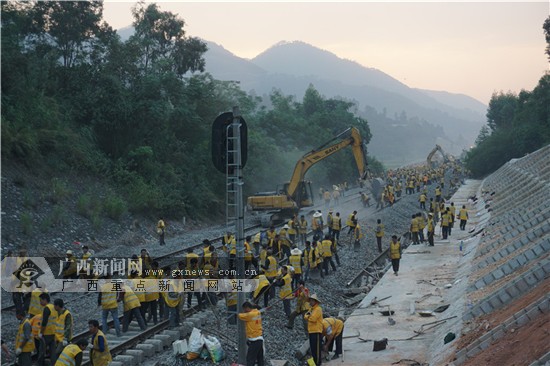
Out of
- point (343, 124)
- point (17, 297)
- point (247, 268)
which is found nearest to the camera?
point (17, 297)

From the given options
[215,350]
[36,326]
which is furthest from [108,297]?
[215,350]

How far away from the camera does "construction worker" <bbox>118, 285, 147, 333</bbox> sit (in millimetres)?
13398

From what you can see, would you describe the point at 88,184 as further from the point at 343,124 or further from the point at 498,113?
the point at 498,113

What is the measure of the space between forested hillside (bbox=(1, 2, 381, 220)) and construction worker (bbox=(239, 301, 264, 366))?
17986 millimetres

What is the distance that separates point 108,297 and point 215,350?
290 centimetres

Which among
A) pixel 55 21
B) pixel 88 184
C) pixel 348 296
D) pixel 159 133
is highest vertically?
pixel 55 21

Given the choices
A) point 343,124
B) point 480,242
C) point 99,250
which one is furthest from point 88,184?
point 343,124

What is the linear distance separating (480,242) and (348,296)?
7.78m

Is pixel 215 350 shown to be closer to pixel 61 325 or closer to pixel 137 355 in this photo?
pixel 137 355

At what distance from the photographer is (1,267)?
61.2 ft

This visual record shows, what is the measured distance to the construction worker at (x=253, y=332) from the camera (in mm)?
10445

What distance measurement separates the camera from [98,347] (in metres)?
10.1

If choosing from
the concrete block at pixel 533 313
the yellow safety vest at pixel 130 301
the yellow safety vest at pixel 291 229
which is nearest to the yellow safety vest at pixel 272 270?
the yellow safety vest at pixel 130 301

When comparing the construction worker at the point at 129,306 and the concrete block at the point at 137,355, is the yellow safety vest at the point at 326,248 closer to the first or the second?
the construction worker at the point at 129,306
